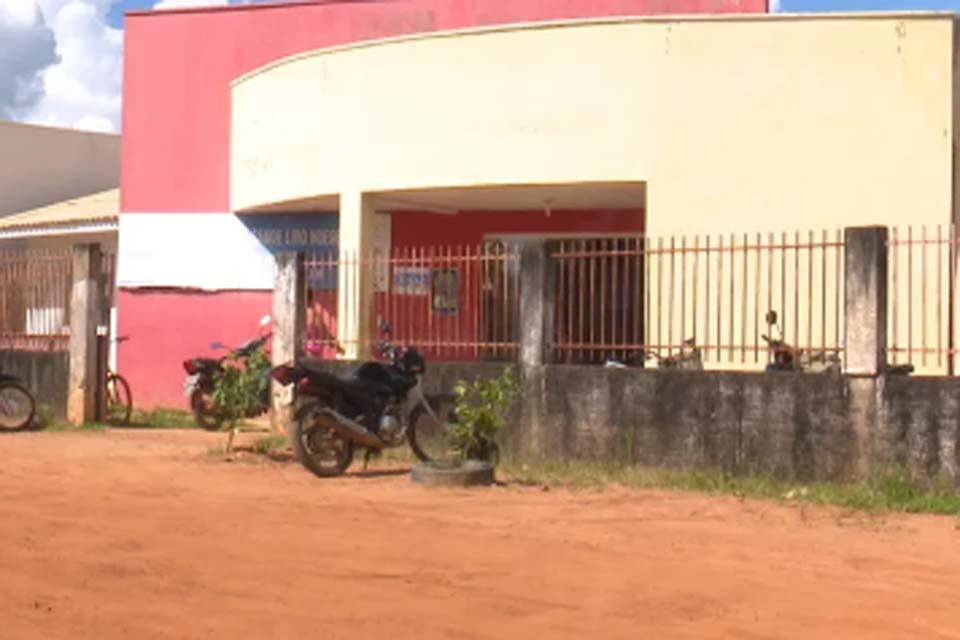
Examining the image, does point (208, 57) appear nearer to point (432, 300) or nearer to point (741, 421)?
point (432, 300)

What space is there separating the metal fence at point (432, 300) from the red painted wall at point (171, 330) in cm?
244

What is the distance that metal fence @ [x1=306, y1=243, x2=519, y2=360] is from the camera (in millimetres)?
11750

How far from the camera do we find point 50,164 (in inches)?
1045

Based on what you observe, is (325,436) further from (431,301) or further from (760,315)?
(760,315)

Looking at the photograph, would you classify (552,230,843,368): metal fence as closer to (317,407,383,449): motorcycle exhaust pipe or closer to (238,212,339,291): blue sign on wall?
(317,407,383,449): motorcycle exhaust pipe

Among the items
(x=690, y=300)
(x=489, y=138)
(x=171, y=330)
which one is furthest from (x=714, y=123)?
(x=171, y=330)

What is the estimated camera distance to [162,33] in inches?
734

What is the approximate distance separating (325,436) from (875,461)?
14.1ft

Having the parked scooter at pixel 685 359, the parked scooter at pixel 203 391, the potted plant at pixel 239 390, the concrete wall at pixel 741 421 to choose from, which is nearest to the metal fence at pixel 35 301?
the parked scooter at pixel 203 391

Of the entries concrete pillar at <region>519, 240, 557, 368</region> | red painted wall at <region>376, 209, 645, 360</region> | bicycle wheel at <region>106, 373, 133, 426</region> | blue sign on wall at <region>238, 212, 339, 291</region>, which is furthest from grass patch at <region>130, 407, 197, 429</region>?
concrete pillar at <region>519, 240, 557, 368</region>

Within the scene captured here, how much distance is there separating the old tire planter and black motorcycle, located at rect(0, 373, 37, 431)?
5.69m

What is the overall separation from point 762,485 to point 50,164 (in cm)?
2041

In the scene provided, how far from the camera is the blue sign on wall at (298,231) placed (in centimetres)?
1712

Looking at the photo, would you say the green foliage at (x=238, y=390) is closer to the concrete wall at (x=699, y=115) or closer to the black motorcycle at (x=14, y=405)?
the black motorcycle at (x=14, y=405)
